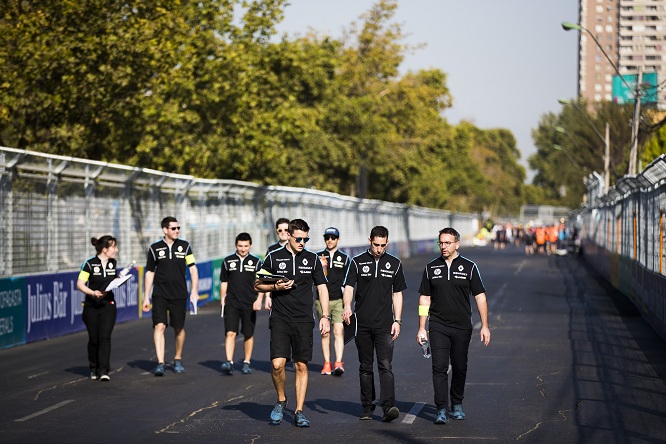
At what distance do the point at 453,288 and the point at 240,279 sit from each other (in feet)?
15.2

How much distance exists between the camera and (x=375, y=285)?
1127 cm

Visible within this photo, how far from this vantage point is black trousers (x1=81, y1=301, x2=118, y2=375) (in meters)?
14.4

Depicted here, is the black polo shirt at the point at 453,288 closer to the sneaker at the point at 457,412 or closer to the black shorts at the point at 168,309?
the sneaker at the point at 457,412

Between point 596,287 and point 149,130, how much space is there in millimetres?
13747

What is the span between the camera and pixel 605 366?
15.7m

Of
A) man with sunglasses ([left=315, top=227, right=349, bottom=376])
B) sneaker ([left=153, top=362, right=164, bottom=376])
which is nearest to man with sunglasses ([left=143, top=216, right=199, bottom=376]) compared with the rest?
sneaker ([left=153, top=362, right=164, bottom=376])

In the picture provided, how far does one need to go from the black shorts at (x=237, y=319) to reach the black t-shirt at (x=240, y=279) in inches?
2.0

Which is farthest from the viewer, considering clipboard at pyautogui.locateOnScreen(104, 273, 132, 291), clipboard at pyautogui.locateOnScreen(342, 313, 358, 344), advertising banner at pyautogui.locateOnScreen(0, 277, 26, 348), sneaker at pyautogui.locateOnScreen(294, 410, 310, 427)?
advertising banner at pyautogui.locateOnScreen(0, 277, 26, 348)

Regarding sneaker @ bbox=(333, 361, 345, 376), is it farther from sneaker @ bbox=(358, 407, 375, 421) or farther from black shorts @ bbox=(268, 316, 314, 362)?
black shorts @ bbox=(268, 316, 314, 362)

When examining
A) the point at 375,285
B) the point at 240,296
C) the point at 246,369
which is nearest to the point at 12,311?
the point at 240,296

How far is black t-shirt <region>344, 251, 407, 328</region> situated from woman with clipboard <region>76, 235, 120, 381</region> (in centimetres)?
416

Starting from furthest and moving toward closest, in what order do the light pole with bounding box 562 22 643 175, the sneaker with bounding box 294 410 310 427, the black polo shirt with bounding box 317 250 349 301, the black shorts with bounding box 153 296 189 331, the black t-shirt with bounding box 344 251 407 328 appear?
the light pole with bounding box 562 22 643 175
the black polo shirt with bounding box 317 250 349 301
the black shorts with bounding box 153 296 189 331
the black t-shirt with bounding box 344 251 407 328
the sneaker with bounding box 294 410 310 427

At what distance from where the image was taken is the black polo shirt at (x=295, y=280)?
10922 millimetres

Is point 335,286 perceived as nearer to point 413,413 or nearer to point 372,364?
point 413,413
